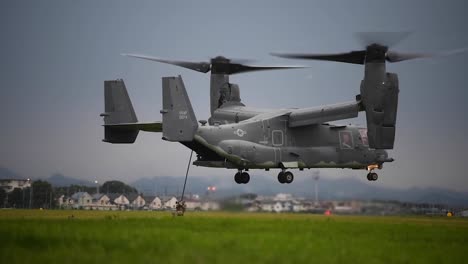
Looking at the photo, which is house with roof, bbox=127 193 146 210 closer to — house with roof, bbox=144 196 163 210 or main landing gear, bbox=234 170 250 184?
house with roof, bbox=144 196 163 210

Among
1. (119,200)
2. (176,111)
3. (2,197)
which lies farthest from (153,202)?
(2,197)

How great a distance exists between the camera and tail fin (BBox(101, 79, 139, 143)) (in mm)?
48844

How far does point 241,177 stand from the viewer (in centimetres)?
5047

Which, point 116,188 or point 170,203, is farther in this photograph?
point 116,188

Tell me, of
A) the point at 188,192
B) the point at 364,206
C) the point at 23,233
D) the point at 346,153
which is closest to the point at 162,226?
the point at 23,233

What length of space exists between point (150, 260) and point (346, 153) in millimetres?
38201

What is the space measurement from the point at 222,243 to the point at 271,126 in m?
30.9

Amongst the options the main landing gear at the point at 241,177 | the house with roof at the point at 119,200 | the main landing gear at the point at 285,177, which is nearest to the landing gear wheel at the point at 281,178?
the main landing gear at the point at 285,177

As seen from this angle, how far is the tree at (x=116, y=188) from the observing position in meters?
55.3

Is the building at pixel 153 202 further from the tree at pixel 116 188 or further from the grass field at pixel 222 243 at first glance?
the grass field at pixel 222 243

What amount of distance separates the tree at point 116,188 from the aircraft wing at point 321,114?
536 inches

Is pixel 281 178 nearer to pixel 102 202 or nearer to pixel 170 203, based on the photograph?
pixel 170 203

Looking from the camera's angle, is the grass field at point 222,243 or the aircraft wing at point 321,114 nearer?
the grass field at point 222,243

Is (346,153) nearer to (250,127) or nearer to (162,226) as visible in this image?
(250,127)
